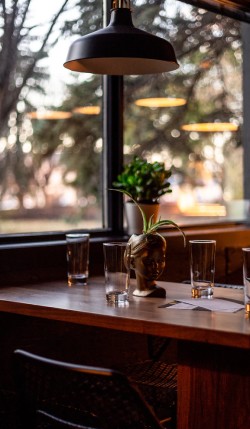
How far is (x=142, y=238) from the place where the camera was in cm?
266

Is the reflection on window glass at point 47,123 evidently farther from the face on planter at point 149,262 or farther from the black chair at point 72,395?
the black chair at point 72,395

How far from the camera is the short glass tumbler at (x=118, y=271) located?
258 centimetres

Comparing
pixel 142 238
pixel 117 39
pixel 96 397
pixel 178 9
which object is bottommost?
pixel 96 397

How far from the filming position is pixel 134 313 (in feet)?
7.68

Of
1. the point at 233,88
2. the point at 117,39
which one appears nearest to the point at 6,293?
A: the point at 117,39

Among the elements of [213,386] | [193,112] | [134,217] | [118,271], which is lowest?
[213,386]

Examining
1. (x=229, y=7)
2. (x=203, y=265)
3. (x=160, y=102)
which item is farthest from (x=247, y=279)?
(x=229, y=7)

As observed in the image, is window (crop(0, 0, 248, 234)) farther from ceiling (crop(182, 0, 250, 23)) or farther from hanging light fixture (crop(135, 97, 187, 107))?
ceiling (crop(182, 0, 250, 23))

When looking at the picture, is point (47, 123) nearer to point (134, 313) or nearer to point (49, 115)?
point (49, 115)

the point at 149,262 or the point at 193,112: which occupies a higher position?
the point at 193,112

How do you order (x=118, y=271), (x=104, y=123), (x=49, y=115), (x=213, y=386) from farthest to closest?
1. (x=104, y=123)
2. (x=49, y=115)
3. (x=118, y=271)
4. (x=213, y=386)

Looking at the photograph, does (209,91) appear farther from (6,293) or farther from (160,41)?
(6,293)

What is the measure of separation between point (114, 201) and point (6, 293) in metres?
1.22

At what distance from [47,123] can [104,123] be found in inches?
12.5
